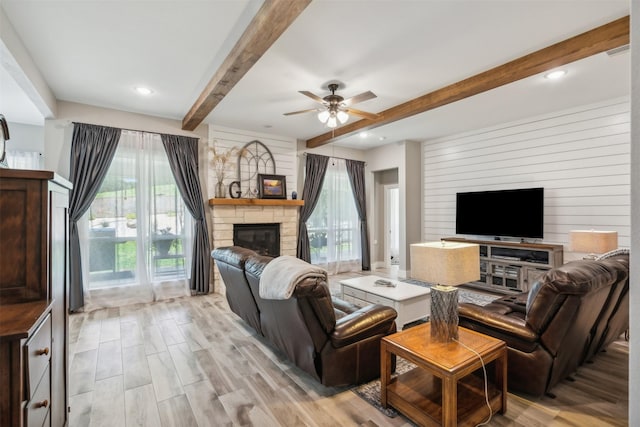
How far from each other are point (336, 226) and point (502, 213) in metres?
3.13

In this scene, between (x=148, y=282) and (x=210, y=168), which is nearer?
(x=148, y=282)

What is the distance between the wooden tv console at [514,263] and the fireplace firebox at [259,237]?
3.31 meters

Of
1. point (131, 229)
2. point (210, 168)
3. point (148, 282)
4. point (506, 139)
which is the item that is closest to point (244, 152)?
point (210, 168)

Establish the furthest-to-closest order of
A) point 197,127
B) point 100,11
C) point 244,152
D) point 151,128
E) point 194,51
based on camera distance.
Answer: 1. point 244,152
2. point 197,127
3. point 151,128
4. point 194,51
5. point 100,11

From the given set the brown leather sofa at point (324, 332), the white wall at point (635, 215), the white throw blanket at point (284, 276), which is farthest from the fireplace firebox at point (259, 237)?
the white wall at point (635, 215)

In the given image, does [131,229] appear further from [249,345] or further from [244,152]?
[249,345]

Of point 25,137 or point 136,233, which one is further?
point 25,137

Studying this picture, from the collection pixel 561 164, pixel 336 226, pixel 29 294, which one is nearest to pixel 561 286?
pixel 29 294

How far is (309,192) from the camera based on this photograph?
6266mm

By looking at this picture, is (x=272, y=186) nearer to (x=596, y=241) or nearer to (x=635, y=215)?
(x=596, y=241)

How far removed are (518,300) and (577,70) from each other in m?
2.49

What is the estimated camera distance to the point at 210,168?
201 inches

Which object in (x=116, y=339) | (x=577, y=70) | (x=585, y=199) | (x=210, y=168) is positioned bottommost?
(x=116, y=339)

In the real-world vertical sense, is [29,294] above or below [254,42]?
below
